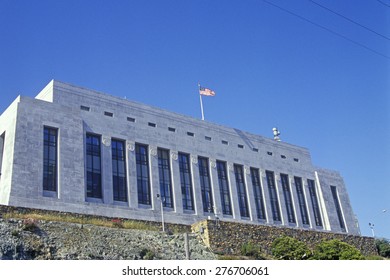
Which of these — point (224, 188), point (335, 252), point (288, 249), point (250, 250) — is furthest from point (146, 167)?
point (335, 252)

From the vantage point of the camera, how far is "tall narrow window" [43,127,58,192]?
40.0 m

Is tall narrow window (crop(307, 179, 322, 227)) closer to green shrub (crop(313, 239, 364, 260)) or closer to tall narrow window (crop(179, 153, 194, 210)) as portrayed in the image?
tall narrow window (crop(179, 153, 194, 210))

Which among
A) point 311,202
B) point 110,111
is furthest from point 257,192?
point 110,111

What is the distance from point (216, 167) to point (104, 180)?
1426 cm

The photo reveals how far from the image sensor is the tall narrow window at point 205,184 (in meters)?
50.4

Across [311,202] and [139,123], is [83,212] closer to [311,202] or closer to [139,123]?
[139,123]

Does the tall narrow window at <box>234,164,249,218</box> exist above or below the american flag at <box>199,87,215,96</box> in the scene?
below

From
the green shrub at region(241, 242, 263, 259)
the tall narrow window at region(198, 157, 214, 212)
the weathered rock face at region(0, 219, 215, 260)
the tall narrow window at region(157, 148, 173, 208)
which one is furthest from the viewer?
the tall narrow window at region(198, 157, 214, 212)

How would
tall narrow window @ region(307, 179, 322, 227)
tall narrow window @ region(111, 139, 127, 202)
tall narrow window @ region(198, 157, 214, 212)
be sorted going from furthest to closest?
tall narrow window @ region(307, 179, 322, 227) → tall narrow window @ region(198, 157, 214, 212) → tall narrow window @ region(111, 139, 127, 202)

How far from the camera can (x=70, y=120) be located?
143ft

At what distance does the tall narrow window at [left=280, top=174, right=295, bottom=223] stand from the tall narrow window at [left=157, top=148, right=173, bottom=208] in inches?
652

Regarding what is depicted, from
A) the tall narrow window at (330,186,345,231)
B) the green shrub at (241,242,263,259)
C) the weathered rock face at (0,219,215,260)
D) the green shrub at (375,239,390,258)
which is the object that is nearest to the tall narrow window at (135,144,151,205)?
the weathered rock face at (0,219,215,260)

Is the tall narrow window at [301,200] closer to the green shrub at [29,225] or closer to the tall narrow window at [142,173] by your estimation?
the tall narrow window at [142,173]

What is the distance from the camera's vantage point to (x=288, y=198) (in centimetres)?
5831
